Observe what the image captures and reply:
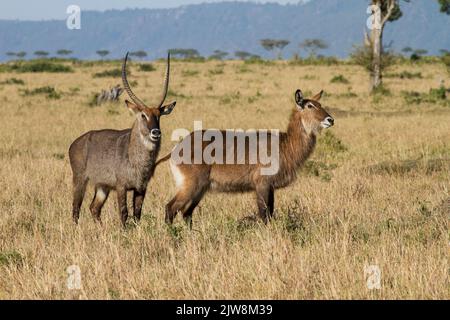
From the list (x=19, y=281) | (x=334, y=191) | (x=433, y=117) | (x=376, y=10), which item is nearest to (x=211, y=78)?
(x=376, y=10)

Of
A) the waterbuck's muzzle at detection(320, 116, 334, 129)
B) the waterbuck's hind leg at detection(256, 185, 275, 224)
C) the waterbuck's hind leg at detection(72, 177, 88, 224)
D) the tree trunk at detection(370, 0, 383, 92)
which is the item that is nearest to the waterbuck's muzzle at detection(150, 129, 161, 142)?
the waterbuck's hind leg at detection(256, 185, 275, 224)

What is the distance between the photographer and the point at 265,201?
6.85 meters

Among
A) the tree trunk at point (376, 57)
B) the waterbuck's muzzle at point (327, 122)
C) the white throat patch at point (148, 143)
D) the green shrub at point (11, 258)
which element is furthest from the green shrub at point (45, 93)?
the green shrub at point (11, 258)

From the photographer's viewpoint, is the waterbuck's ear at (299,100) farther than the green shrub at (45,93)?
No

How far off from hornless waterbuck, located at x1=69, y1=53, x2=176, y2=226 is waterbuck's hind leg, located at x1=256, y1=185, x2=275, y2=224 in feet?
3.50

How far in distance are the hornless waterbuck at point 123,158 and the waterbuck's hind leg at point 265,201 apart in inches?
42.0

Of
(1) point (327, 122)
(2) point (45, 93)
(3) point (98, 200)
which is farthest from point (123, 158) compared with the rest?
(2) point (45, 93)

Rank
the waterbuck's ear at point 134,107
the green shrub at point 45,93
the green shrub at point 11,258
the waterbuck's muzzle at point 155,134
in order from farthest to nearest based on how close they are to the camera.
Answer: the green shrub at point 45,93
the waterbuck's ear at point 134,107
the waterbuck's muzzle at point 155,134
the green shrub at point 11,258

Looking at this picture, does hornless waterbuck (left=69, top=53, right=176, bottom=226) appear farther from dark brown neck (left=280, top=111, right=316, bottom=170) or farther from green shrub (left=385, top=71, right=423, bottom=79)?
green shrub (left=385, top=71, right=423, bottom=79)

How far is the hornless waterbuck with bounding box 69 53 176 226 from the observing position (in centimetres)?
673

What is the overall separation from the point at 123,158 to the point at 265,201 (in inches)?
57.2

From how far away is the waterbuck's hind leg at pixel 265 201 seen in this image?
676 cm

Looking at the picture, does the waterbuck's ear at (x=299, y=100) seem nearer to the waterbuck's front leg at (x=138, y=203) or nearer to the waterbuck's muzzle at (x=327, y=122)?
the waterbuck's muzzle at (x=327, y=122)

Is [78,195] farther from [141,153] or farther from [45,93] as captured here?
[45,93]
